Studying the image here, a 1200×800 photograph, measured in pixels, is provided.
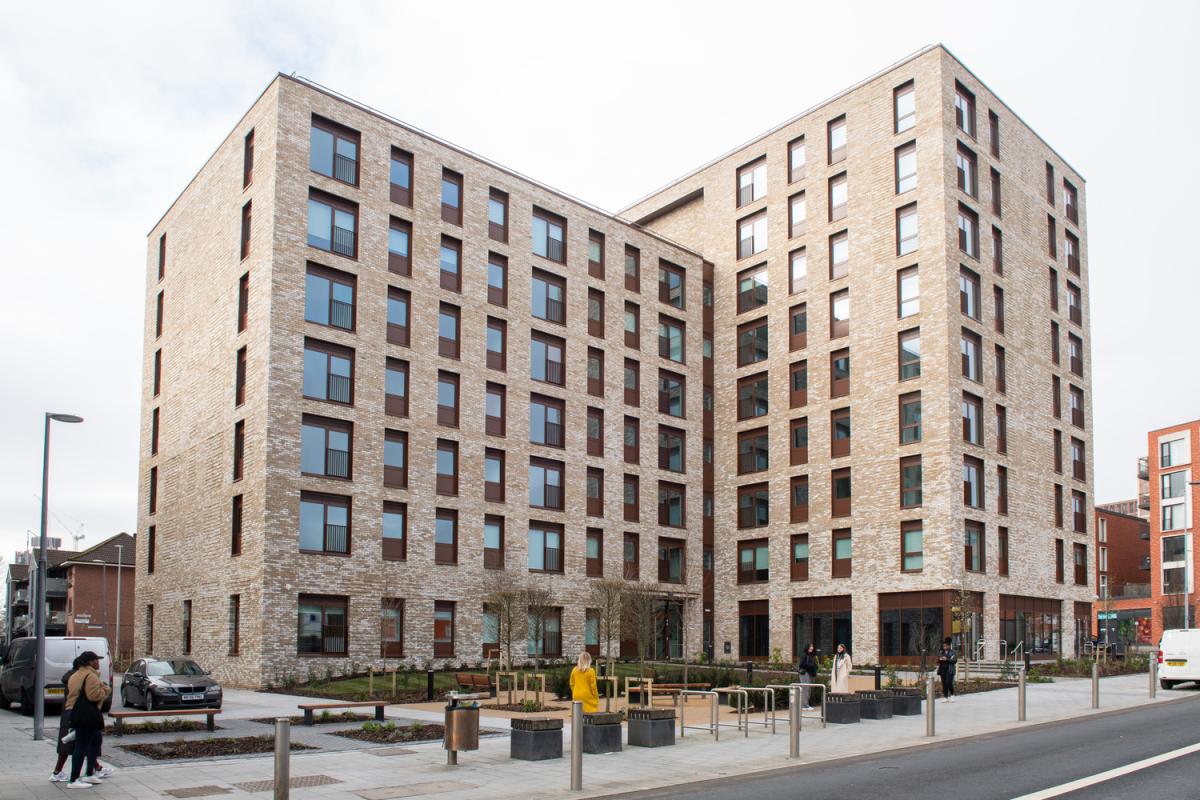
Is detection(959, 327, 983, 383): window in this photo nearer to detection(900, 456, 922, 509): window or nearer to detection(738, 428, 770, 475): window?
detection(900, 456, 922, 509): window

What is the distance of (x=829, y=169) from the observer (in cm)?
5422

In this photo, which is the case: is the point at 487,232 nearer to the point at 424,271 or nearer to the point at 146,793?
the point at 424,271

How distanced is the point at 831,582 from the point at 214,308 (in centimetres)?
3013

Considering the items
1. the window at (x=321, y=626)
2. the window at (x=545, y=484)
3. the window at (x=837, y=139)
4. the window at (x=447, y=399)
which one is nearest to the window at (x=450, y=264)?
the window at (x=447, y=399)

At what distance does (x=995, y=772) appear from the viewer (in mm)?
14969

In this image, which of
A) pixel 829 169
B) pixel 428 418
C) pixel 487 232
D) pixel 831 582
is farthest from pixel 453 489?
pixel 829 169

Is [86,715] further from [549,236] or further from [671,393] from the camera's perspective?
[671,393]

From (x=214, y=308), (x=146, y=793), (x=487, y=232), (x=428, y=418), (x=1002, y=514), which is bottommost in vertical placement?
(x=146, y=793)

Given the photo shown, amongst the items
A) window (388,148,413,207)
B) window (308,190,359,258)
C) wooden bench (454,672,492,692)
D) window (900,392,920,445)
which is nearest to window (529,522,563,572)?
window (308,190,359,258)

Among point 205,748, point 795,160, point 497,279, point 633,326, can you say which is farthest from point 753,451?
point 205,748

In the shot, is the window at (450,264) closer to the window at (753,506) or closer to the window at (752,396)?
the window at (752,396)

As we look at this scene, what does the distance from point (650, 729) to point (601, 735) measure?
1.18m

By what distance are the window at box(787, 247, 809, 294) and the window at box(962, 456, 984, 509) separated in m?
12.1

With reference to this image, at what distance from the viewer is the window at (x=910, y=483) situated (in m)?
48.1
